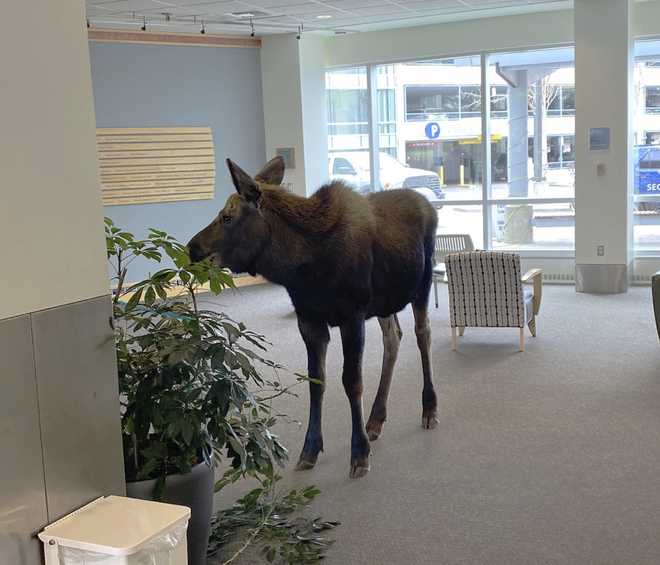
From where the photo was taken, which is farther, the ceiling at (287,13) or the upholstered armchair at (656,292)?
the ceiling at (287,13)

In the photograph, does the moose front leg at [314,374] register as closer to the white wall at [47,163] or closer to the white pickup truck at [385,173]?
the white wall at [47,163]

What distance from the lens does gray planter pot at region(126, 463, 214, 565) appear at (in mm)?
3090

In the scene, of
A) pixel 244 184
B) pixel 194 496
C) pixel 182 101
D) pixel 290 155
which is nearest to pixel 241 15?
pixel 182 101

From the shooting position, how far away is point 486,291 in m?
7.23

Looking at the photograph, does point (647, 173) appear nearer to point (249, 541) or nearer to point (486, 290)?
point (486, 290)

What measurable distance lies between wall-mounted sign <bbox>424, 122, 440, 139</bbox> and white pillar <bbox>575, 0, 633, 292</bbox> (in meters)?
2.38

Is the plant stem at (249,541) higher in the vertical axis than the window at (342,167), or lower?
lower

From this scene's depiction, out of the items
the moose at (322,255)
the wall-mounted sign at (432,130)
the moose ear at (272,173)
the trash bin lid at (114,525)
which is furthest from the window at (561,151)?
the trash bin lid at (114,525)

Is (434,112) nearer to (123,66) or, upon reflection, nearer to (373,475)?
(123,66)

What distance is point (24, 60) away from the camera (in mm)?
2359

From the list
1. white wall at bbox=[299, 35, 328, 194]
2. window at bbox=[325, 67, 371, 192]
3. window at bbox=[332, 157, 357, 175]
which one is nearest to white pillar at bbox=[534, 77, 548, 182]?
window at bbox=[325, 67, 371, 192]

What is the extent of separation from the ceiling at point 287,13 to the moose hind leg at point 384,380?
15.3ft

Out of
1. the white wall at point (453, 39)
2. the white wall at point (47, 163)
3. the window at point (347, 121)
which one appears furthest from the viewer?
the window at point (347, 121)

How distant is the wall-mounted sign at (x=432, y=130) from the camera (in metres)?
11.8
